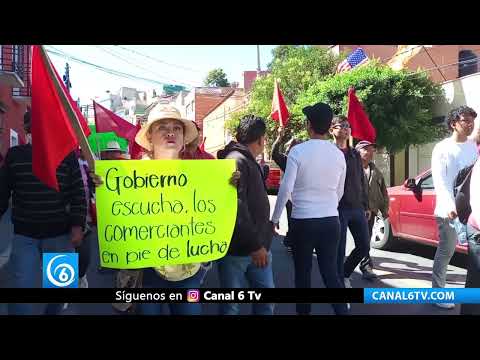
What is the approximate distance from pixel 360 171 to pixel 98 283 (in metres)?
2.14

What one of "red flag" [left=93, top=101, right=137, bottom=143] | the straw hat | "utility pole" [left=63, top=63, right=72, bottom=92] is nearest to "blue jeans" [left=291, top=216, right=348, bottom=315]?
the straw hat

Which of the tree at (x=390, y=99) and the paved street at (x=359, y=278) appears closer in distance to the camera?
the paved street at (x=359, y=278)

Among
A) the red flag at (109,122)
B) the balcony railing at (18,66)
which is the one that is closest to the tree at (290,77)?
the red flag at (109,122)

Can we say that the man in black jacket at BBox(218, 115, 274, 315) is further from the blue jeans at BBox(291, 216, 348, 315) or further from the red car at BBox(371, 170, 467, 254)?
the red car at BBox(371, 170, 467, 254)

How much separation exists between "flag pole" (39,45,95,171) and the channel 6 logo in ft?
2.23

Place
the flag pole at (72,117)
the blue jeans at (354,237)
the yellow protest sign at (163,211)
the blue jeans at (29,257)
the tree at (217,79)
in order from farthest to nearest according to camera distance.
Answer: the blue jeans at (354,237) < the tree at (217,79) < the blue jeans at (29,257) < the yellow protest sign at (163,211) < the flag pole at (72,117)

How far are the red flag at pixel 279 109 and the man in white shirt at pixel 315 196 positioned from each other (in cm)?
15

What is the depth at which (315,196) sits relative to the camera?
3230 millimetres

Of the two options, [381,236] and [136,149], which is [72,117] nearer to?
[136,149]

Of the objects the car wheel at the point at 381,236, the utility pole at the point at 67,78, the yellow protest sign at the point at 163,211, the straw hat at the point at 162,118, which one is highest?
the utility pole at the point at 67,78

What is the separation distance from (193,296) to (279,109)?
1440 mm

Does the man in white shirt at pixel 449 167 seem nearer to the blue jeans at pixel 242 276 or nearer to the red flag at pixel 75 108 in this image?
the blue jeans at pixel 242 276

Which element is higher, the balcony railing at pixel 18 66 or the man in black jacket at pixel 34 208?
the balcony railing at pixel 18 66

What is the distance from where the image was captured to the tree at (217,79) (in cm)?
321
